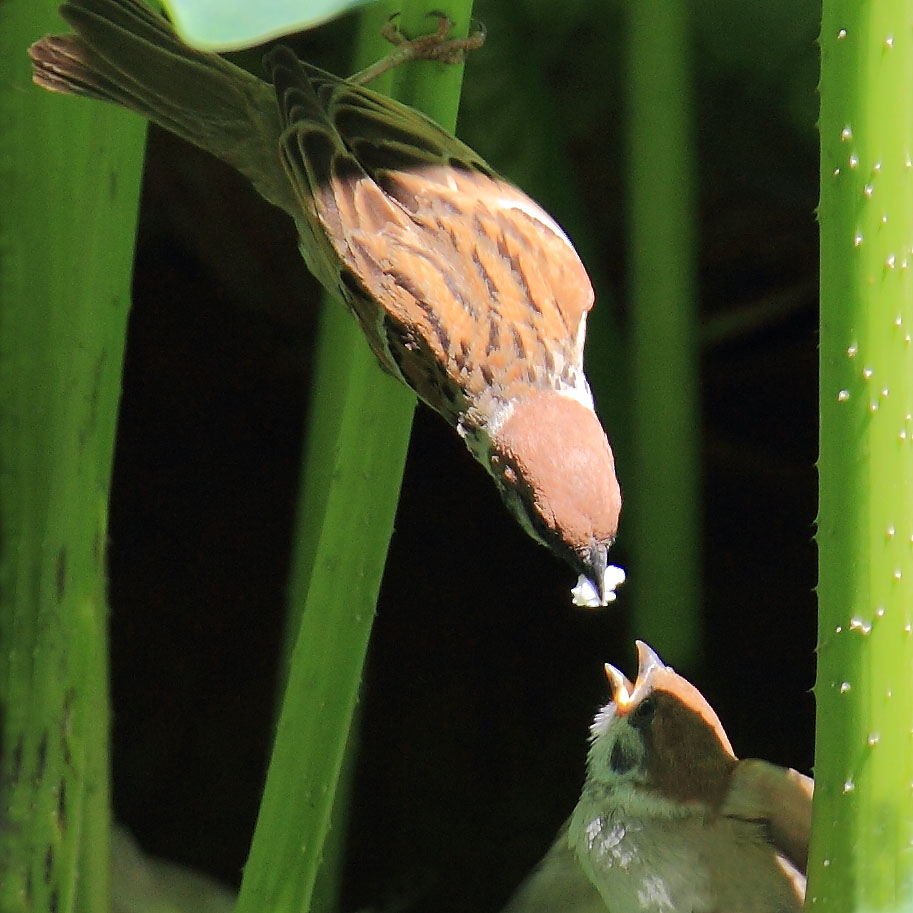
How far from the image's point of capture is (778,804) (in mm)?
1506

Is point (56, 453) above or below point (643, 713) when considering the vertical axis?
above

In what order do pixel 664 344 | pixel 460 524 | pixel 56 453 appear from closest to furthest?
pixel 56 453
pixel 664 344
pixel 460 524

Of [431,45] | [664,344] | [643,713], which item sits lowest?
[643,713]

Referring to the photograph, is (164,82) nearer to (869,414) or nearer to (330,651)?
(330,651)

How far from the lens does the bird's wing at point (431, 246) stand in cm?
162

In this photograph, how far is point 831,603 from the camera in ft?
3.12

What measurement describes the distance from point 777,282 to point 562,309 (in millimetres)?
1177

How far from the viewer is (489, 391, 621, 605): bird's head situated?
145cm

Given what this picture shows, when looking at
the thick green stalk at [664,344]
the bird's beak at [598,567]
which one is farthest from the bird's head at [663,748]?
the thick green stalk at [664,344]

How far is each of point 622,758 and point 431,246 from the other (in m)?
0.68

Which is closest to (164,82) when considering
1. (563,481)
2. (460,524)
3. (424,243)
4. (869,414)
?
(424,243)

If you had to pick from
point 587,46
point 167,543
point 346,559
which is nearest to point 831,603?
point 346,559

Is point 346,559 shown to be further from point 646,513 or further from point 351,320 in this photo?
point 646,513

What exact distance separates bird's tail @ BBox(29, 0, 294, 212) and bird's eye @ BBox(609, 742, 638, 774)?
0.83 meters
